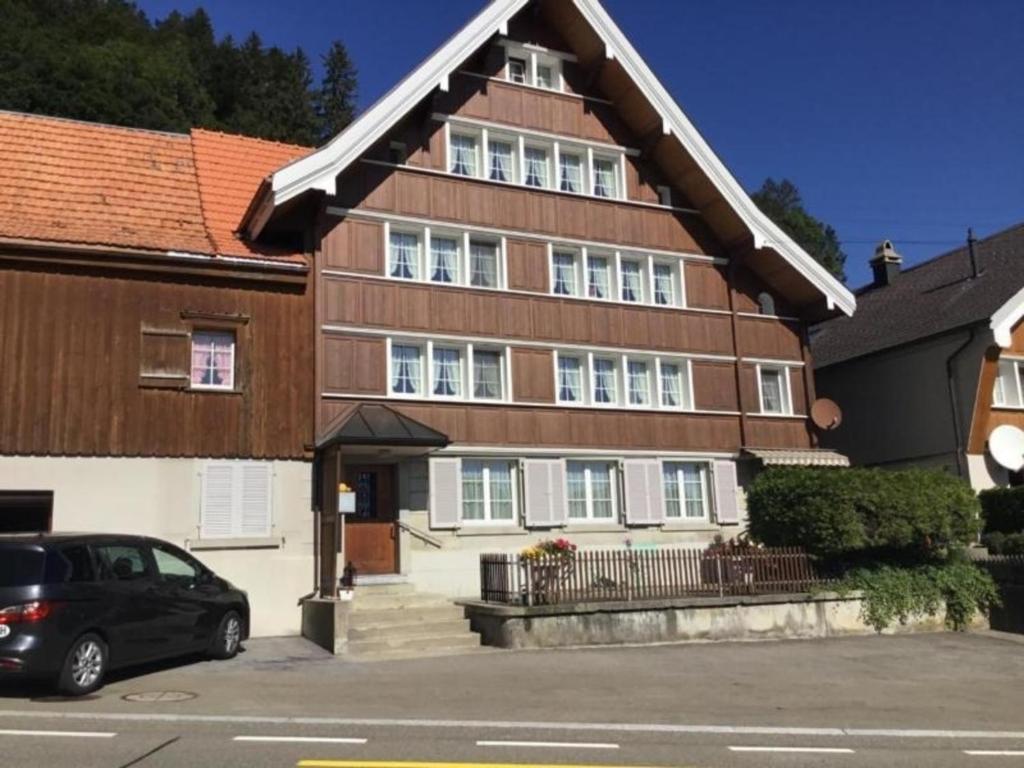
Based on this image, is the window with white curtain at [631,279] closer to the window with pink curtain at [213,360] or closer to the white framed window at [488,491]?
the white framed window at [488,491]

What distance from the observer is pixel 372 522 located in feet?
62.6

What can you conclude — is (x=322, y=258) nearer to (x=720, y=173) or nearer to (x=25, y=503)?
(x=25, y=503)

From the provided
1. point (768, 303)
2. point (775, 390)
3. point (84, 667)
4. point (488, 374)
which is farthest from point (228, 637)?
point (768, 303)

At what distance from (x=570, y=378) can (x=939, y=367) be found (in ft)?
35.7

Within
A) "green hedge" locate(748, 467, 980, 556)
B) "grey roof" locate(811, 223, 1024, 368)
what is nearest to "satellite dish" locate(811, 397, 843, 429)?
"grey roof" locate(811, 223, 1024, 368)

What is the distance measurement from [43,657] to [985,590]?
17.0 metres

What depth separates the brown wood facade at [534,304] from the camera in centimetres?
1955

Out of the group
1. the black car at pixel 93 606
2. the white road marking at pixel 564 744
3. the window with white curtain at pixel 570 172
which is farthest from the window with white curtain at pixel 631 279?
the white road marking at pixel 564 744

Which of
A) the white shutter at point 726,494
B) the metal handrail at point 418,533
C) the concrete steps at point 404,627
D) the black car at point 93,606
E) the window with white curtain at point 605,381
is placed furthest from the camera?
the white shutter at point 726,494

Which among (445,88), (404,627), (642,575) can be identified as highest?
(445,88)

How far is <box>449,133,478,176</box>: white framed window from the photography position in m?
21.6

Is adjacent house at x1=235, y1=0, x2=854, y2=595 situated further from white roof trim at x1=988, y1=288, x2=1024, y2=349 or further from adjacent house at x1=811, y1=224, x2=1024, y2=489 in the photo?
white roof trim at x1=988, y1=288, x2=1024, y2=349

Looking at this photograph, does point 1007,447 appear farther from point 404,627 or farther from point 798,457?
point 404,627

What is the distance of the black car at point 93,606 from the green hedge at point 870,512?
37.4ft
